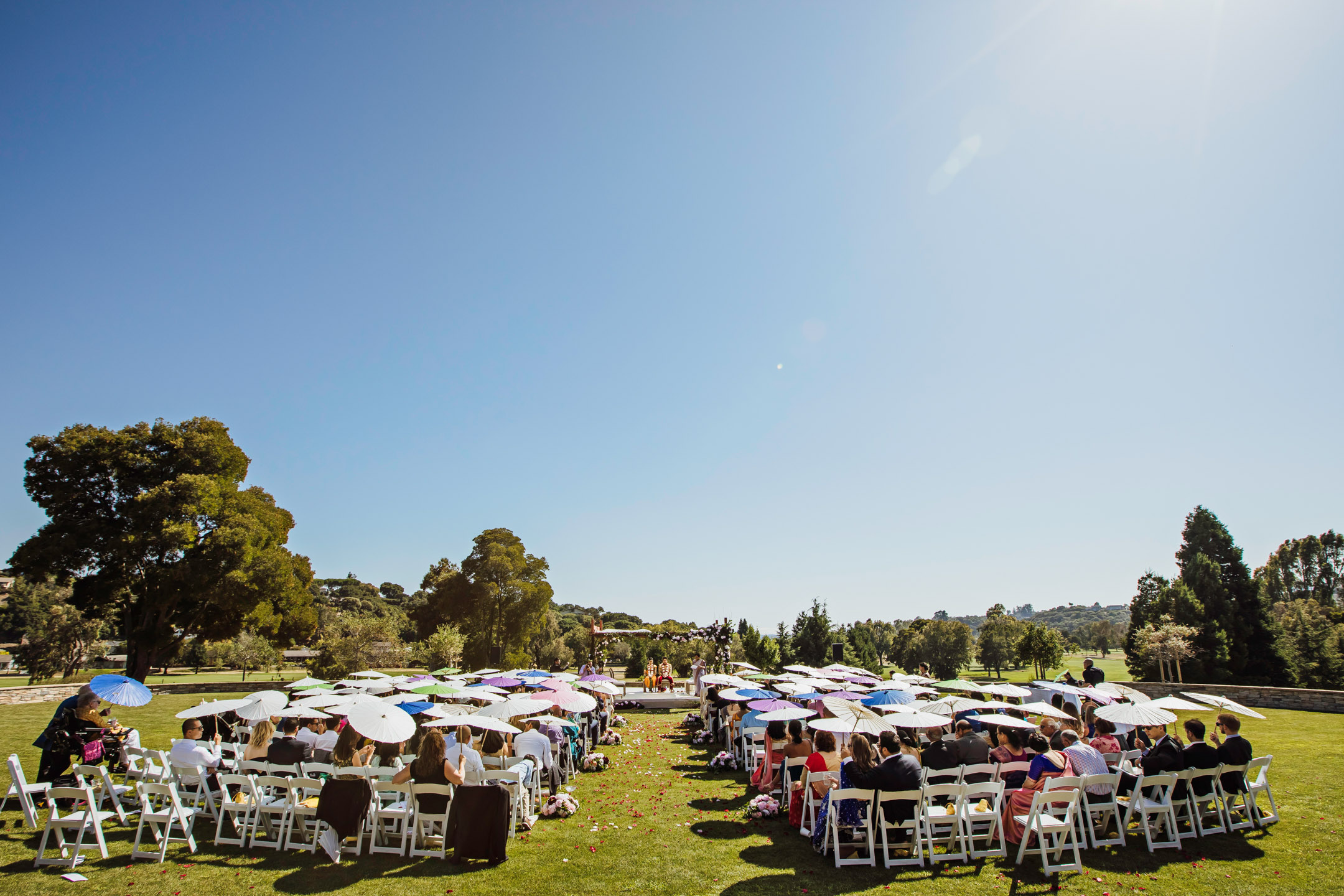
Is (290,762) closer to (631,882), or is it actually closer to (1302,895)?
(631,882)

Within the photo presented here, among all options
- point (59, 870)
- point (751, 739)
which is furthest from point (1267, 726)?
point (59, 870)

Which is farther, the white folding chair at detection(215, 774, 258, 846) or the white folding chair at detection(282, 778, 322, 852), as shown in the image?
the white folding chair at detection(215, 774, 258, 846)

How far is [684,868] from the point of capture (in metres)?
6.36

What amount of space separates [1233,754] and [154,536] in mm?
30622

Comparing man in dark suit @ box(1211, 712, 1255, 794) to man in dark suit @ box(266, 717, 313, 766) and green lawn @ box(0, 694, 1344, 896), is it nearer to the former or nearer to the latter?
green lawn @ box(0, 694, 1344, 896)

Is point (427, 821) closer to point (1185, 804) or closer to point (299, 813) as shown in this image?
point (299, 813)

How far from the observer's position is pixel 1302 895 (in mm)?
5434

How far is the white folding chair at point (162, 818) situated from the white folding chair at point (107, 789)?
318 mm

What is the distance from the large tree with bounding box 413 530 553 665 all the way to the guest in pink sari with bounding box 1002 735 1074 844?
32.0 metres

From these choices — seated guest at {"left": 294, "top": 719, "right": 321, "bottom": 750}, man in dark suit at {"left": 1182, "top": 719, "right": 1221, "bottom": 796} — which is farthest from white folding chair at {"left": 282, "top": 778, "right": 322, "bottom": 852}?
man in dark suit at {"left": 1182, "top": 719, "right": 1221, "bottom": 796}

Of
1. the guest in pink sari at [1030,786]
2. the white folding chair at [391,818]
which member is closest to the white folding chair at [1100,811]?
the guest in pink sari at [1030,786]

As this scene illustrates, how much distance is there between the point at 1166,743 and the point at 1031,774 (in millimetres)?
1841

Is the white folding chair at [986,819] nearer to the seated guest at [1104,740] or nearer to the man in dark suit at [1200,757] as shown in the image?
the seated guest at [1104,740]

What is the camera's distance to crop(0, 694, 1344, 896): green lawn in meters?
5.70
